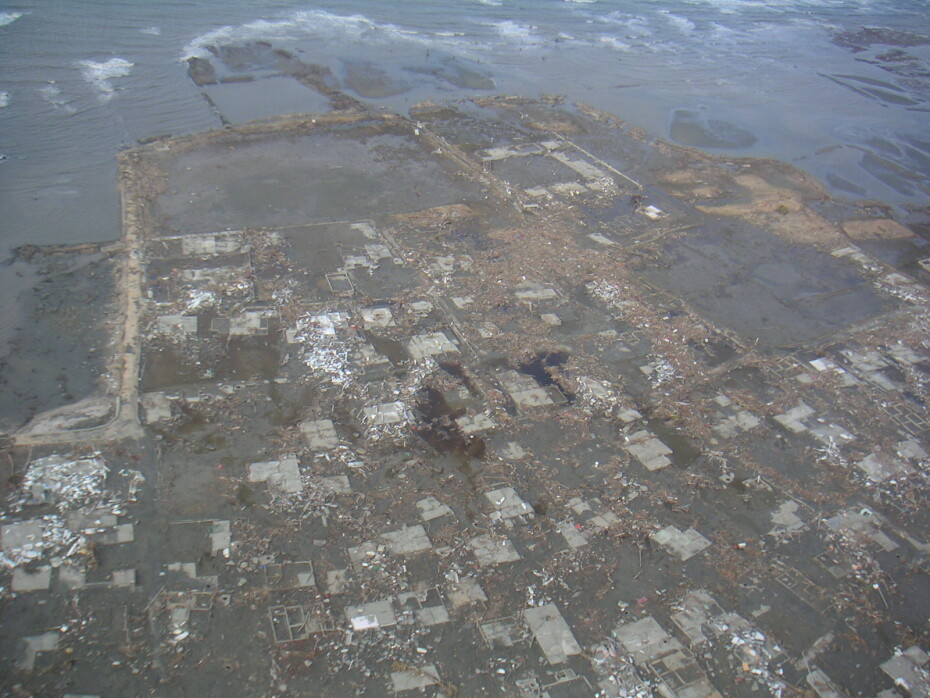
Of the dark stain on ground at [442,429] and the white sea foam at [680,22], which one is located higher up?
the white sea foam at [680,22]

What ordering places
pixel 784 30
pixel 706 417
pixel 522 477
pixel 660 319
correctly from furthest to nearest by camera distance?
1. pixel 784 30
2. pixel 660 319
3. pixel 706 417
4. pixel 522 477

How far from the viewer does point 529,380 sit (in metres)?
12.2

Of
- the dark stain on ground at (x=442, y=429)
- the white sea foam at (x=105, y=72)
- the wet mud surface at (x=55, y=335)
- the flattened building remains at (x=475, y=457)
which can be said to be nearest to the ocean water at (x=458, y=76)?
Result: the white sea foam at (x=105, y=72)

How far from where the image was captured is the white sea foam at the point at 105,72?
20.7m

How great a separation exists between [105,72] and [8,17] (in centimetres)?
564

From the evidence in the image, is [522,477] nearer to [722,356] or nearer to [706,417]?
[706,417]

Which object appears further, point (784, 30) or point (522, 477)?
point (784, 30)

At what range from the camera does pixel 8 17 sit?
23.7m

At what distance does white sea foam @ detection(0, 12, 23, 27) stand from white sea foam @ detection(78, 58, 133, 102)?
408 cm

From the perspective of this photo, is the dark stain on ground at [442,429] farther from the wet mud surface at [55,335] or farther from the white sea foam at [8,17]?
the white sea foam at [8,17]

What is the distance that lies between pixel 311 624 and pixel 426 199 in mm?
11683

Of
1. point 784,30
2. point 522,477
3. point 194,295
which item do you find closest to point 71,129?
point 194,295

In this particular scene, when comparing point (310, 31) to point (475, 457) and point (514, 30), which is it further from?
point (475, 457)

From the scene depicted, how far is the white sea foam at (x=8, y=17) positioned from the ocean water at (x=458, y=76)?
0.51ft
